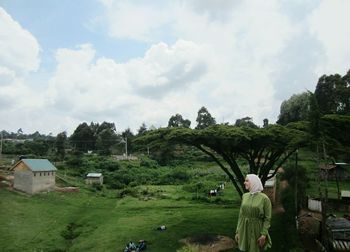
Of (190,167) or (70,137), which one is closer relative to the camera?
(190,167)

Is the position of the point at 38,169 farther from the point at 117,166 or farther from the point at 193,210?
the point at 117,166

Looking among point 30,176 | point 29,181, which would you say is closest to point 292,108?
point 30,176

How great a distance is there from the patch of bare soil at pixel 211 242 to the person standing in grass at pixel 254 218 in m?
13.5

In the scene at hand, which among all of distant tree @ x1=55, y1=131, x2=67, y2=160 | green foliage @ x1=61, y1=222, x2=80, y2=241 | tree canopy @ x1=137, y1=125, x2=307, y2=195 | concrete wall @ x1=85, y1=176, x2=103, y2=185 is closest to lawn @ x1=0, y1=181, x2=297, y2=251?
green foliage @ x1=61, y1=222, x2=80, y2=241

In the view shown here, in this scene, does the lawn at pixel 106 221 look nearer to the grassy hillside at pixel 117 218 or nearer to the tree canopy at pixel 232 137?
the grassy hillside at pixel 117 218

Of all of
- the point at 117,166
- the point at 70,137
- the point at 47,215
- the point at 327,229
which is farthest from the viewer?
the point at 70,137

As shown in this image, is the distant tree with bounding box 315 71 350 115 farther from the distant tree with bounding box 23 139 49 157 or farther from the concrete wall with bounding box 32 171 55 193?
the distant tree with bounding box 23 139 49 157

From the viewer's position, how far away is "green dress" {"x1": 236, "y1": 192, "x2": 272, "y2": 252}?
696 centimetres

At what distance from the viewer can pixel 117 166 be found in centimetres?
6312

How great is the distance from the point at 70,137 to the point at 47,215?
6104 cm

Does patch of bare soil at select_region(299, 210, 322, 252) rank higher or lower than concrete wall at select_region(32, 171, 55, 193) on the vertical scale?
lower

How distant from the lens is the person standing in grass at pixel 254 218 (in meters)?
6.95

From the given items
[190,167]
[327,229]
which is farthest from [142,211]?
[190,167]

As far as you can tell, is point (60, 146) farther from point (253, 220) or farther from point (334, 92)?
point (253, 220)
